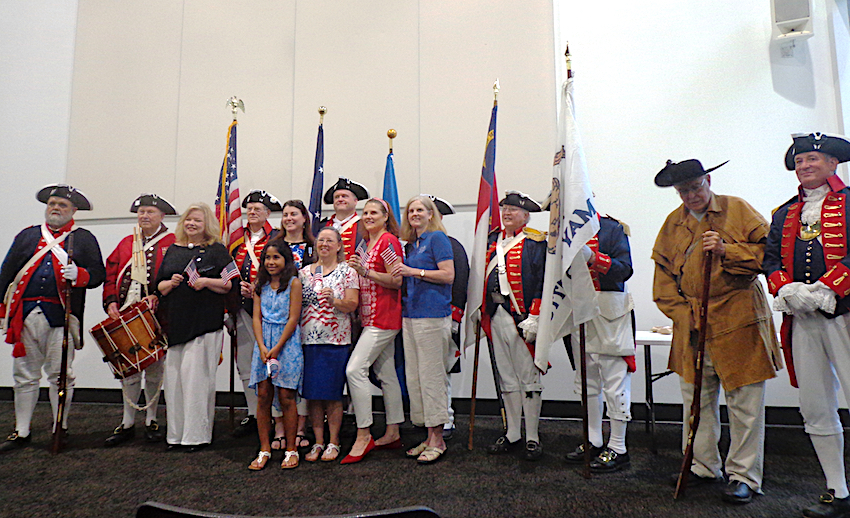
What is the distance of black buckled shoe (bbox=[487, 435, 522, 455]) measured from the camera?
11.2 ft

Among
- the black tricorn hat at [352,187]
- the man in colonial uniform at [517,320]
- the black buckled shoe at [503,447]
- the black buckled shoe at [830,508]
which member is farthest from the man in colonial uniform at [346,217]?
the black buckled shoe at [830,508]

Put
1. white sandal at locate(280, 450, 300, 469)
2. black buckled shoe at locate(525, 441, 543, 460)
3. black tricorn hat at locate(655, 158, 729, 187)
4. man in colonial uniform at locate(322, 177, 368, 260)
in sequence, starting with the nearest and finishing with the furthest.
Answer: black tricorn hat at locate(655, 158, 729, 187)
white sandal at locate(280, 450, 300, 469)
black buckled shoe at locate(525, 441, 543, 460)
man in colonial uniform at locate(322, 177, 368, 260)

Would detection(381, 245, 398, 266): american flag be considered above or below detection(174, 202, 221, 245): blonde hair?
below

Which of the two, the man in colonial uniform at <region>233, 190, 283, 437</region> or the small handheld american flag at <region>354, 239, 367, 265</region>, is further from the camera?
the man in colonial uniform at <region>233, 190, 283, 437</region>

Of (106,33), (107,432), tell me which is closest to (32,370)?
(107,432)

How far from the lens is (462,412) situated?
487cm

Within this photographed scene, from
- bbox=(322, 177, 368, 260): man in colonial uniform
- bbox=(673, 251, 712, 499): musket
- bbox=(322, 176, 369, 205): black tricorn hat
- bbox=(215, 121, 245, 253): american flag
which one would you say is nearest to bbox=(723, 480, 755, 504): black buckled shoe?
bbox=(673, 251, 712, 499): musket

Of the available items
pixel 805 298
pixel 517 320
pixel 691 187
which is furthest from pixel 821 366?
pixel 517 320

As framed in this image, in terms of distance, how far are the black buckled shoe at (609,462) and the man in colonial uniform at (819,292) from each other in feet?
3.07

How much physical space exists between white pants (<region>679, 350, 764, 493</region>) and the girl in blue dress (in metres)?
2.31

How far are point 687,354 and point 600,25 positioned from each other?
11.8 ft

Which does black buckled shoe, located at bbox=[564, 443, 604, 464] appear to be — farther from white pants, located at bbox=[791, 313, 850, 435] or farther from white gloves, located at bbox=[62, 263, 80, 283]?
white gloves, located at bbox=[62, 263, 80, 283]

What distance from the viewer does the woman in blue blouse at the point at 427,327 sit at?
3240 millimetres

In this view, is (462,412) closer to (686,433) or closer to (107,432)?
(686,433)
